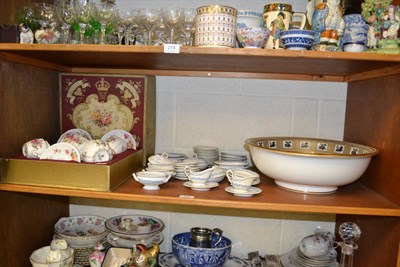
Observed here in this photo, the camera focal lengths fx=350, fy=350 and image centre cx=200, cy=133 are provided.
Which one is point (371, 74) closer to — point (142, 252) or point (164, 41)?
point (164, 41)

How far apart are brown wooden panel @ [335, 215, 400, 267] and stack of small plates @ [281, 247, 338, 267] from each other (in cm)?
8

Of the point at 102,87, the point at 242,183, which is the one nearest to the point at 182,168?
the point at 242,183

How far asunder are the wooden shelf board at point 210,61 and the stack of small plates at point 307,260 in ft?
1.93

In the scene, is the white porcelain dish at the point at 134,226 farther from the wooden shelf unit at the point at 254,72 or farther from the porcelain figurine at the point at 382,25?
the porcelain figurine at the point at 382,25

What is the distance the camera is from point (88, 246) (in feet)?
3.90

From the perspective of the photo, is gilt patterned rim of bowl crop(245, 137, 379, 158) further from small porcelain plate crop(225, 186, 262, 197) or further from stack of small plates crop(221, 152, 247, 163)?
small porcelain plate crop(225, 186, 262, 197)

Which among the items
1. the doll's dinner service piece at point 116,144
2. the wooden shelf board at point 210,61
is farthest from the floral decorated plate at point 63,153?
the wooden shelf board at point 210,61

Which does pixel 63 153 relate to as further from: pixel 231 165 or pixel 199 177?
pixel 231 165

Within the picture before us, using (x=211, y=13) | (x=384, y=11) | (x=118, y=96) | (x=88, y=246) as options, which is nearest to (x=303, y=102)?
(x=384, y=11)

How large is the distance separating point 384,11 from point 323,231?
0.76 metres

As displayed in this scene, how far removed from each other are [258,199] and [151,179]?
293mm

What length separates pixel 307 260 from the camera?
113cm

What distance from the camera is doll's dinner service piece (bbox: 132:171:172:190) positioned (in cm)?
96

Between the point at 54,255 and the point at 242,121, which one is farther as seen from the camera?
the point at 242,121
